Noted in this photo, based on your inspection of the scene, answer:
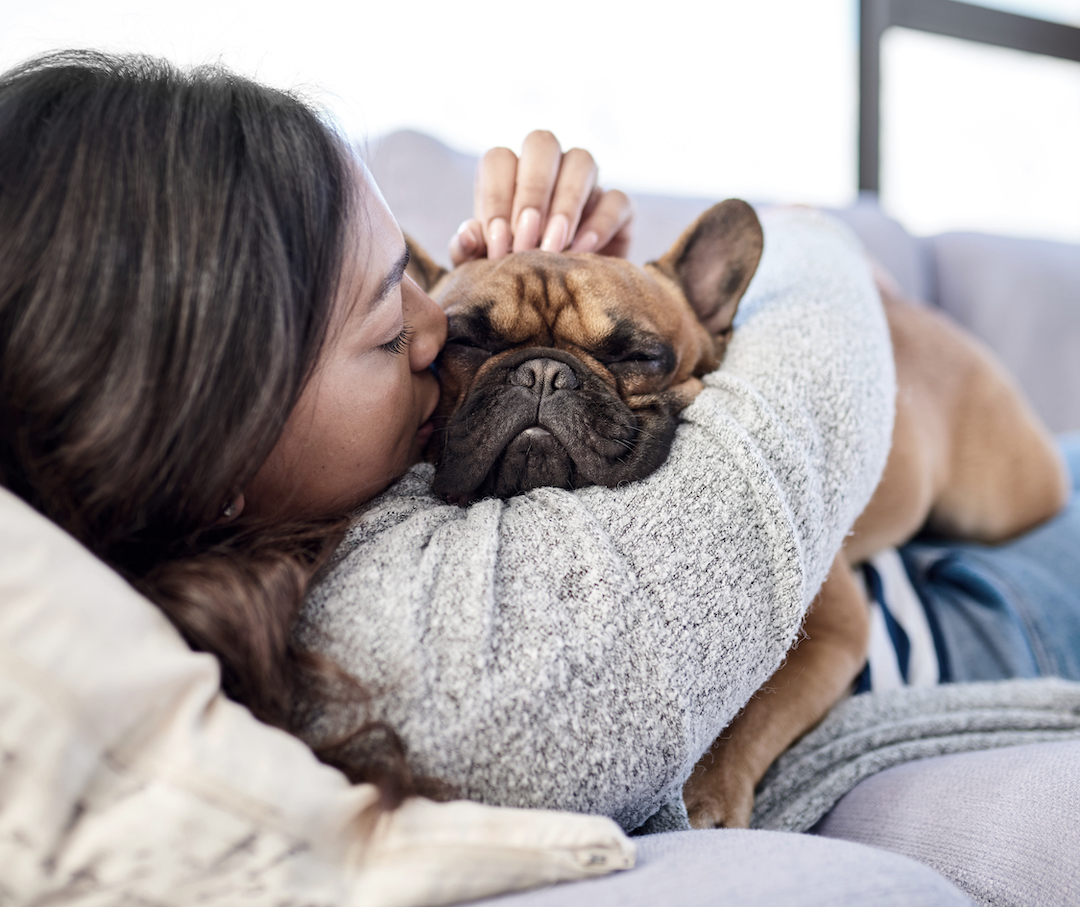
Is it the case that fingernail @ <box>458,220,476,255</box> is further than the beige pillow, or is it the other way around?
fingernail @ <box>458,220,476,255</box>

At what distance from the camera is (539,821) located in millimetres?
448

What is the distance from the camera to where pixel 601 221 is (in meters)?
1.18

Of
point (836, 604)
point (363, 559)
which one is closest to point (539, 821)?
point (363, 559)

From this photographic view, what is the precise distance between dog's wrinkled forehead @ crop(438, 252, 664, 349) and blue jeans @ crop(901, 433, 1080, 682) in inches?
29.4

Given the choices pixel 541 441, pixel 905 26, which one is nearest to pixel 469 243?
pixel 541 441

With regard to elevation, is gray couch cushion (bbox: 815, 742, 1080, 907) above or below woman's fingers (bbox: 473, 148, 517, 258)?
below

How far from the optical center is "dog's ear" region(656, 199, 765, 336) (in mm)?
1140

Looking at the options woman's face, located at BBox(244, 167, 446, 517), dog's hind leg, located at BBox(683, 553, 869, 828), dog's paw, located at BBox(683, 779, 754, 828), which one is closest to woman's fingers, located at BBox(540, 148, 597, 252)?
woman's face, located at BBox(244, 167, 446, 517)

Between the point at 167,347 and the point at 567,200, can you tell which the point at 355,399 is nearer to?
the point at 167,347

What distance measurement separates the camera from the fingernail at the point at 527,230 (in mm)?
1074

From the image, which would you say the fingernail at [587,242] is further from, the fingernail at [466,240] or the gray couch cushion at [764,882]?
the gray couch cushion at [764,882]

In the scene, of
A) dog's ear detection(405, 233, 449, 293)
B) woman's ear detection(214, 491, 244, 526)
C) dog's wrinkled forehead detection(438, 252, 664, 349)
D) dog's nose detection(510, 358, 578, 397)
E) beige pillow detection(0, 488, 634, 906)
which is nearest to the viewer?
beige pillow detection(0, 488, 634, 906)

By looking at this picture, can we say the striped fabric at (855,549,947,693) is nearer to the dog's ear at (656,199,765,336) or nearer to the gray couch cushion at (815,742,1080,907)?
the gray couch cushion at (815,742,1080,907)

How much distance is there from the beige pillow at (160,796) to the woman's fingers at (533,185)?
0.80 metres
